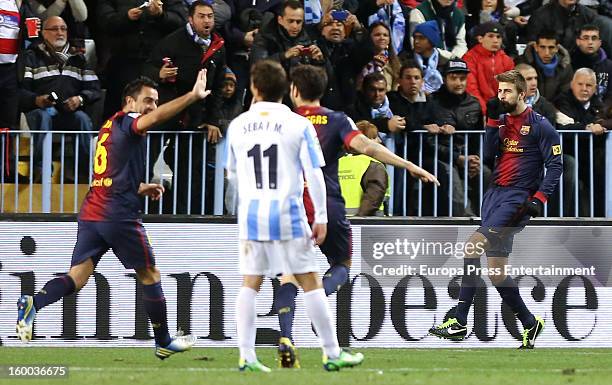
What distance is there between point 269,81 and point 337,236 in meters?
1.86

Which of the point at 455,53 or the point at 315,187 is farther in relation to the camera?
the point at 455,53

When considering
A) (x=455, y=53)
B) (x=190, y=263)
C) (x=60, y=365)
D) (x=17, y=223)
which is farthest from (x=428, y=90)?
(x=60, y=365)

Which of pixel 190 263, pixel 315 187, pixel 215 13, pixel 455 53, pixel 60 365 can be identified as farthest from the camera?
pixel 455 53

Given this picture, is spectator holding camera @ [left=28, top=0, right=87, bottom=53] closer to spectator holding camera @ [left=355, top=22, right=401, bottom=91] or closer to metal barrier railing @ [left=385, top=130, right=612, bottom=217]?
spectator holding camera @ [left=355, top=22, right=401, bottom=91]

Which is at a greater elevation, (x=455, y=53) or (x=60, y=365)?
(x=455, y=53)

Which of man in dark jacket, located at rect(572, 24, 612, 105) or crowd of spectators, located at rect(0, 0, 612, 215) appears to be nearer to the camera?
crowd of spectators, located at rect(0, 0, 612, 215)

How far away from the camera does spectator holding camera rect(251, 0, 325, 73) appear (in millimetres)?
14289

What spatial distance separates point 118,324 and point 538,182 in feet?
14.0

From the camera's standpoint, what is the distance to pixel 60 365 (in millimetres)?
10719

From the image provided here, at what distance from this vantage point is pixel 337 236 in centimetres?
1048

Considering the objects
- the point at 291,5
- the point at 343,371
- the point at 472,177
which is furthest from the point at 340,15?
the point at 343,371

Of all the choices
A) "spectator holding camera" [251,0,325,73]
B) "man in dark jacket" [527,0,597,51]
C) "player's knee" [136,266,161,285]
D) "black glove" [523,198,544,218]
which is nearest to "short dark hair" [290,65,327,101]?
"player's knee" [136,266,161,285]

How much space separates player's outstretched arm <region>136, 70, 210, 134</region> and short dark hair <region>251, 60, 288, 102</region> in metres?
0.62

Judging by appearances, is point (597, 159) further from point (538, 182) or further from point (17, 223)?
point (17, 223)
